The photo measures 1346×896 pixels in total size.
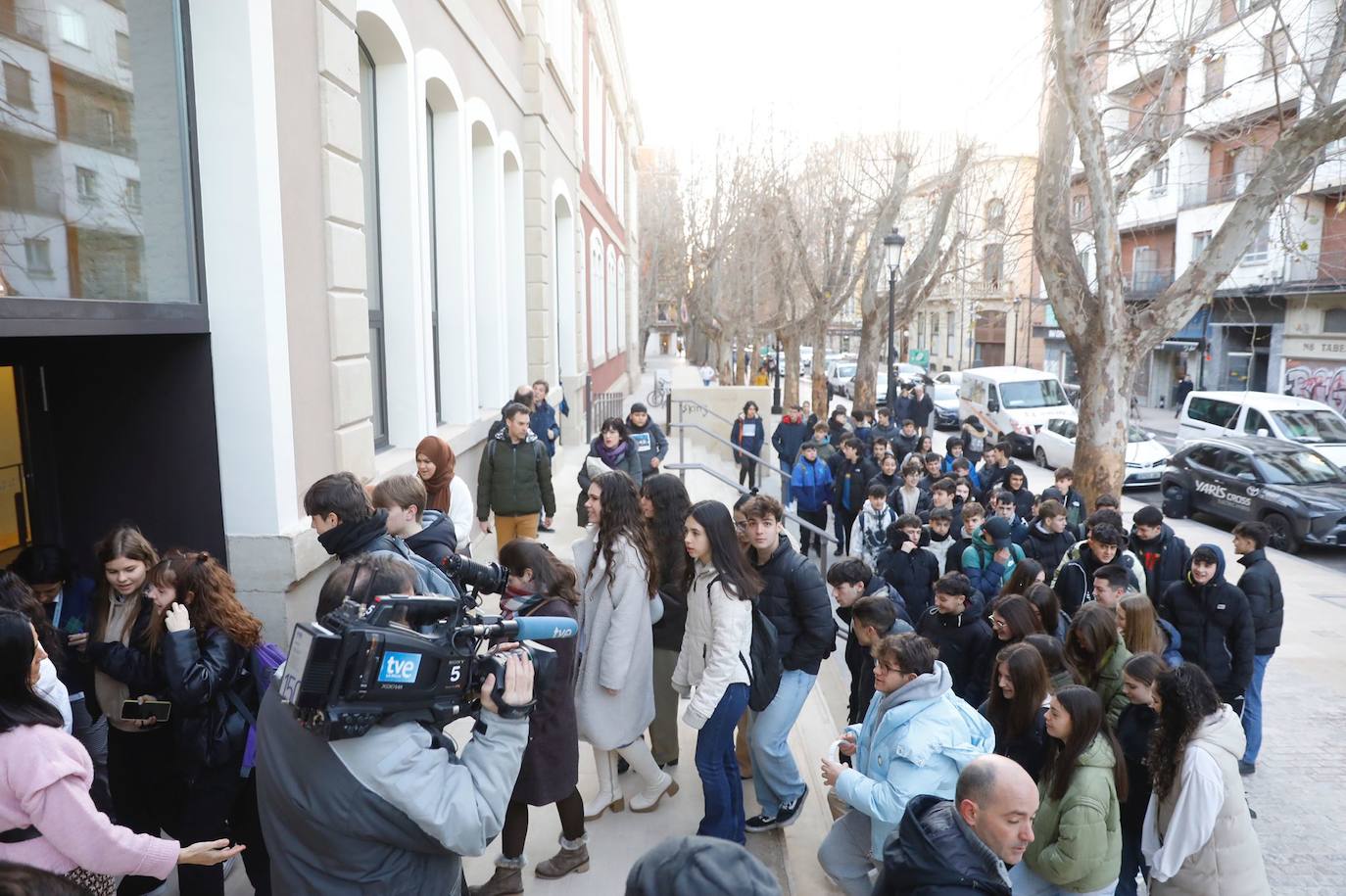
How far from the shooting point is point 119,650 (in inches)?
133

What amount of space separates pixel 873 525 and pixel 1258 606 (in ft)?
11.0

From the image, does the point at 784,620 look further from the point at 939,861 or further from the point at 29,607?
the point at 29,607

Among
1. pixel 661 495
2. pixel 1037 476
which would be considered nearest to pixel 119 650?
pixel 661 495

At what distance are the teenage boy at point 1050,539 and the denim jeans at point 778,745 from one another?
145 inches

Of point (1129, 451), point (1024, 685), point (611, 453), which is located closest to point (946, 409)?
point (1129, 451)

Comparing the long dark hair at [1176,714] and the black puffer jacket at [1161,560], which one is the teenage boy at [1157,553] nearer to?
the black puffer jacket at [1161,560]

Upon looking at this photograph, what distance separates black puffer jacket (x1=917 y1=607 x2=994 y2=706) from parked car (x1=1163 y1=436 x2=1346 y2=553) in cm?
989

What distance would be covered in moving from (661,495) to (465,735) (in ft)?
6.72

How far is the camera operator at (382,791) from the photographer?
2.11 m

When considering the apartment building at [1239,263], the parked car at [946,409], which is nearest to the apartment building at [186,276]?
the apartment building at [1239,263]

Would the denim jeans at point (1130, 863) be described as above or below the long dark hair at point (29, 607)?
below

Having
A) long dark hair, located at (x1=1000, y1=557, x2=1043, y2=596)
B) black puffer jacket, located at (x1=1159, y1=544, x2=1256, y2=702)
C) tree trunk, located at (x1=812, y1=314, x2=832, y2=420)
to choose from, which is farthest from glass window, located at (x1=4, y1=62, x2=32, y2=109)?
tree trunk, located at (x1=812, y1=314, x2=832, y2=420)

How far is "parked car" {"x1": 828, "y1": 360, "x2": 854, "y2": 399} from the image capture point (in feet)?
132

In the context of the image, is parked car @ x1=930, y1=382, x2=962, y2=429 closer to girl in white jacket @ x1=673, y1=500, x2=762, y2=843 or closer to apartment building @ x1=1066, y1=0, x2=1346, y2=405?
apartment building @ x1=1066, y1=0, x2=1346, y2=405
